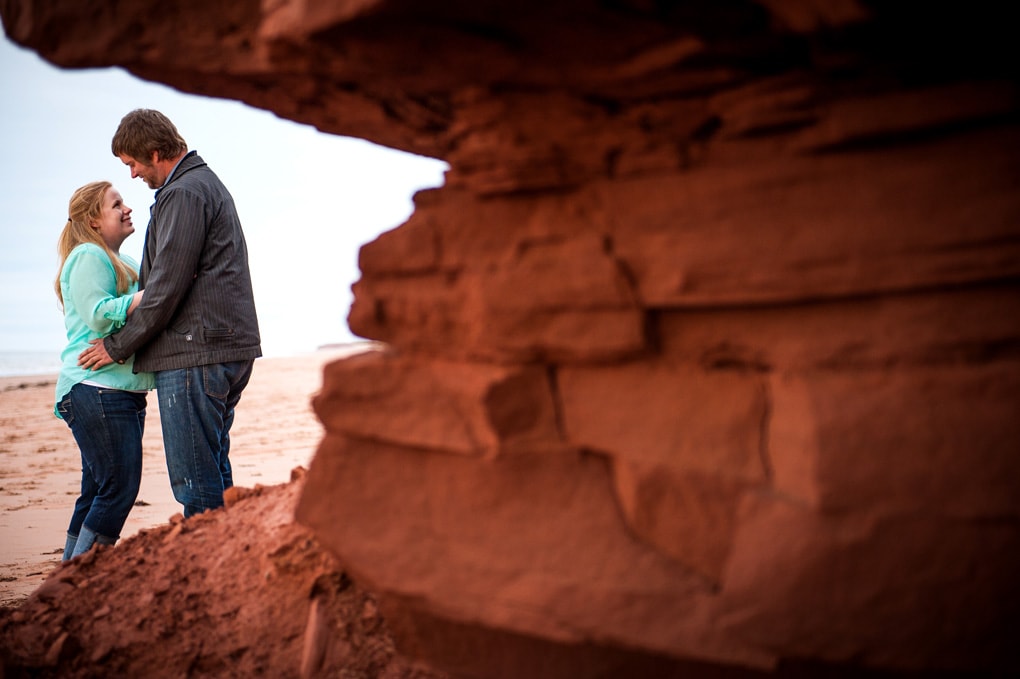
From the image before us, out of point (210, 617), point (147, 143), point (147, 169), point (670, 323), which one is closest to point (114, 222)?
point (147, 169)

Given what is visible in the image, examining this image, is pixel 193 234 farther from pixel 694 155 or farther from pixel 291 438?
pixel 291 438

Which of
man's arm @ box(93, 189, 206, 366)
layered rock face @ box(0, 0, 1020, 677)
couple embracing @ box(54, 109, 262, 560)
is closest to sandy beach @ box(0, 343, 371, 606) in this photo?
layered rock face @ box(0, 0, 1020, 677)

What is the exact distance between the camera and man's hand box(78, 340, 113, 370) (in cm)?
334

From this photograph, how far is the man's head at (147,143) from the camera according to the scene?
3426 millimetres

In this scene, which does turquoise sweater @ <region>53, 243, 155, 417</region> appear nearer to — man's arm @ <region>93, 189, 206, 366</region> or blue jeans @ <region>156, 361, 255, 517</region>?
man's arm @ <region>93, 189, 206, 366</region>

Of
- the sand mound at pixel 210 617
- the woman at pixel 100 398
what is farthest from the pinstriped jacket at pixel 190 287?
the sand mound at pixel 210 617

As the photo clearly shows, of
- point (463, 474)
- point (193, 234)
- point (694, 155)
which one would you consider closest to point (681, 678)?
point (463, 474)

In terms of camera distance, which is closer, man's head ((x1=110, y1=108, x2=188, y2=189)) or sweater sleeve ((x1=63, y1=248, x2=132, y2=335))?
sweater sleeve ((x1=63, y1=248, x2=132, y2=335))

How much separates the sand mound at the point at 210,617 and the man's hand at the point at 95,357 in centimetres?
83

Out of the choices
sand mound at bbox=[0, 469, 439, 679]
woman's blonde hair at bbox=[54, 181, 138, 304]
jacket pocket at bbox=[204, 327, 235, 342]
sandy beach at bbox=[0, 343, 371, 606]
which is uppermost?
woman's blonde hair at bbox=[54, 181, 138, 304]

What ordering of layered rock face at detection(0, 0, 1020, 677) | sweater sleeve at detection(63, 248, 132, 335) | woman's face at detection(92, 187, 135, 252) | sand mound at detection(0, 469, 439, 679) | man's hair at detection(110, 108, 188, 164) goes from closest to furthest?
1. layered rock face at detection(0, 0, 1020, 677)
2. sand mound at detection(0, 469, 439, 679)
3. sweater sleeve at detection(63, 248, 132, 335)
4. man's hair at detection(110, 108, 188, 164)
5. woman's face at detection(92, 187, 135, 252)

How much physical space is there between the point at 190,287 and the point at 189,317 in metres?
0.13

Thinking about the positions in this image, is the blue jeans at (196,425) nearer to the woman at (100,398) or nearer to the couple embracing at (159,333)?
the couple embracing at (159,333)

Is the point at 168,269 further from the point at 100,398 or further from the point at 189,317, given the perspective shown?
the point at 100,398
